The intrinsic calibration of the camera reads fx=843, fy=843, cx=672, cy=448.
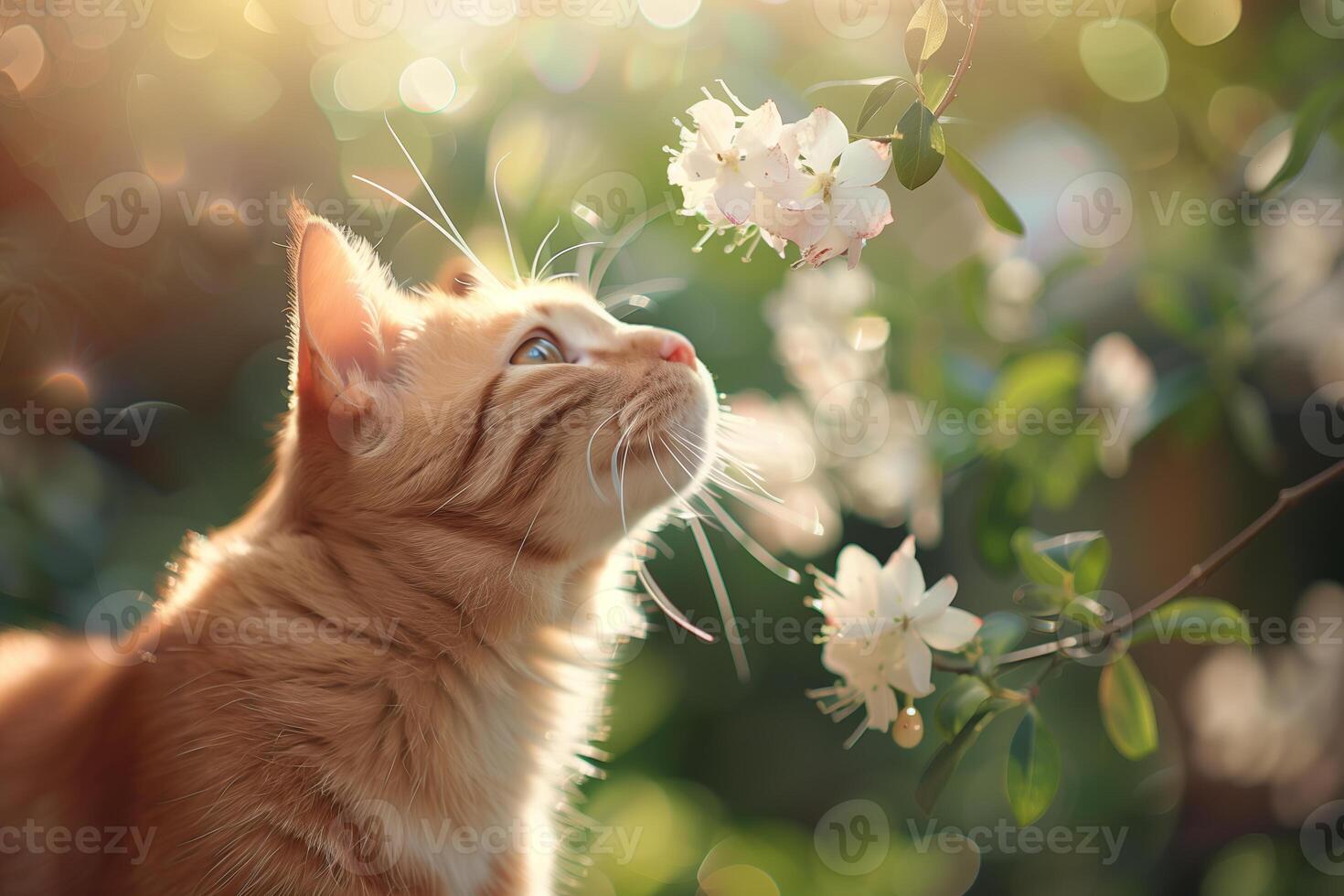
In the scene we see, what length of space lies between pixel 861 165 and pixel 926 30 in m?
0.09

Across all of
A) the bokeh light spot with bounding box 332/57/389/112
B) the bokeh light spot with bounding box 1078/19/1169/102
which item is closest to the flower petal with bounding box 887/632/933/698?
the bokeh light spot with bounding box 1078/19/1169/102

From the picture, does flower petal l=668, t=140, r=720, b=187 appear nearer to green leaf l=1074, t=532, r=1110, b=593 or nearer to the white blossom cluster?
the white blossom cluster

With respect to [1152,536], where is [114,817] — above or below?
above

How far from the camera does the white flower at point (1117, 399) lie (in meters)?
0.96

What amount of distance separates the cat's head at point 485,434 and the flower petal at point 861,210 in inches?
9.5

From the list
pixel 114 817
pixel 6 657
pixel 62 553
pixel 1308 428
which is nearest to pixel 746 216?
pixel 114 817

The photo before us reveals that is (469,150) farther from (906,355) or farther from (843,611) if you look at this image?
(843,611)

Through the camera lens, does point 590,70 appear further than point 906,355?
Yes

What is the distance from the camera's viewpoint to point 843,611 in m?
0.69

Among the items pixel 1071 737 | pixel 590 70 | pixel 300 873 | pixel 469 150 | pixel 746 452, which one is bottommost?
pixel 1071 737

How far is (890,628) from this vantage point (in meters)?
0.66

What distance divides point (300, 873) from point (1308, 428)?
1.51 meters

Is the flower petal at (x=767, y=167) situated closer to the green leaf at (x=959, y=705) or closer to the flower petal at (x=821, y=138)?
the flower petal at (x=821, y=138)

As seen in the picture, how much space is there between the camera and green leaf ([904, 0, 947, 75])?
0.55 meters
